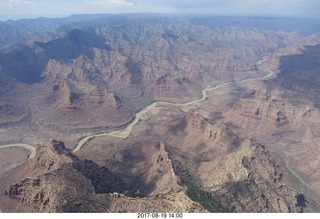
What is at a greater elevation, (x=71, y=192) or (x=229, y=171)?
(x=71, y=192)

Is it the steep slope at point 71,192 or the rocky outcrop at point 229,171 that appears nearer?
the steep slope at point 71,192

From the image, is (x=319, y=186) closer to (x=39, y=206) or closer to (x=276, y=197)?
(x=276, y=197)

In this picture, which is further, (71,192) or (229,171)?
(229,171)

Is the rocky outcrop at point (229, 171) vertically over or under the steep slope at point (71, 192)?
under

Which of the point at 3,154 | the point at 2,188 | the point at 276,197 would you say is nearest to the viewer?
the point at 276,197

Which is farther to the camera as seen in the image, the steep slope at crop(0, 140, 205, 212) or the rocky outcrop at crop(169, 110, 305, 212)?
the rocky outcrop at crop(169, 110, 305, 212)

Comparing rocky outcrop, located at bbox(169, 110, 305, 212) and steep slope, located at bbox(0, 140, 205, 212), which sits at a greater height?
steep slope, located at bbox(0, 140, 205, 212)

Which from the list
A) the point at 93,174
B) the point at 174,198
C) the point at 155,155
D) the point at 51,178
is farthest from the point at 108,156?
the point at 174,198

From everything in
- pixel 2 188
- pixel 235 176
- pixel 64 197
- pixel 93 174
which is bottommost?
pixel 2 188

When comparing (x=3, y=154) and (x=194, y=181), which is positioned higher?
(x=194, y=181)

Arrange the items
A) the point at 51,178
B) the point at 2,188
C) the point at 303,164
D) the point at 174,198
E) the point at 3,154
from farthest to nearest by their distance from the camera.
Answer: the point at 3,154, the point at 303,164, the point at 2,188, the point at 51,178, the point at 174,198

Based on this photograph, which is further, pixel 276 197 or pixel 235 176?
pixel 235 176
